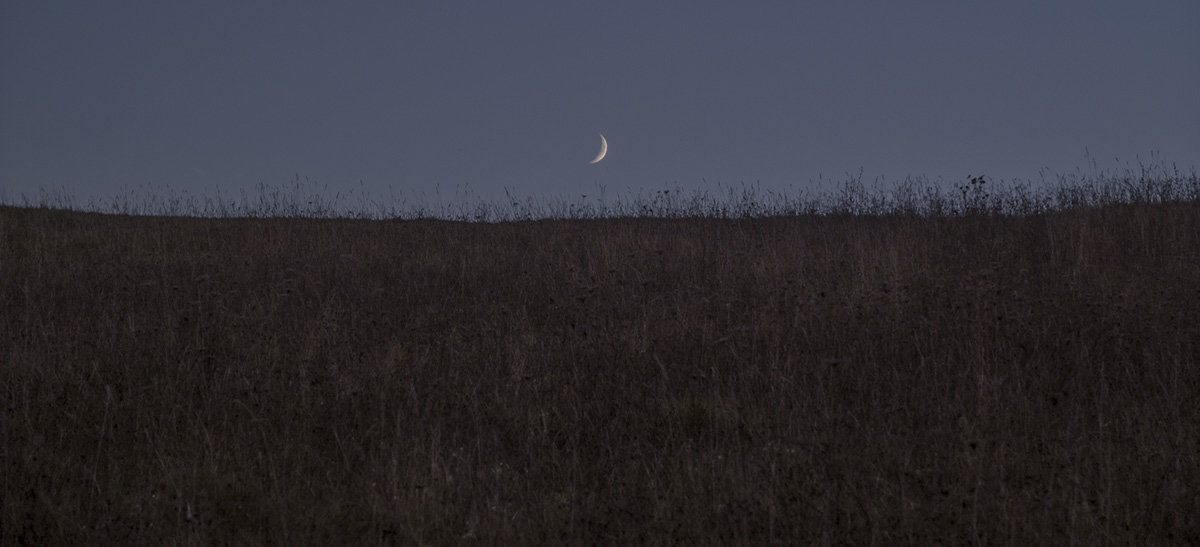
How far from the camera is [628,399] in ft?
15.7

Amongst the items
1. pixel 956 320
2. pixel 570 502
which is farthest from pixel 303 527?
pixel 956 320

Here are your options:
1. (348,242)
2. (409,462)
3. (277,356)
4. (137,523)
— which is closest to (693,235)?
(348,242)

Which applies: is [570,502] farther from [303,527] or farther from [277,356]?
[277,356]

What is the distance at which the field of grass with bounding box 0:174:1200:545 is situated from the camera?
3.38 m

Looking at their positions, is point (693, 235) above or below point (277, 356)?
above

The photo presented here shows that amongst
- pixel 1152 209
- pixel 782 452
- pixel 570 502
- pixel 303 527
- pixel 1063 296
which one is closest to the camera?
pixel 303 527

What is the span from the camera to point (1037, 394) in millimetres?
4570

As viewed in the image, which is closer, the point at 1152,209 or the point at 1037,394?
the point at 1037,394

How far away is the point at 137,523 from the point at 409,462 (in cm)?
115

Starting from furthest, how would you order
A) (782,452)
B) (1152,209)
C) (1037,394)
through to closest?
(1152,209)
(1037,394)
(782,452)

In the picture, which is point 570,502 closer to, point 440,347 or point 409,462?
point 409,462

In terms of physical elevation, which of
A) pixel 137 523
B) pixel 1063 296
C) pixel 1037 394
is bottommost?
pixel 137 523

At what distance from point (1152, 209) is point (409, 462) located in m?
9.39

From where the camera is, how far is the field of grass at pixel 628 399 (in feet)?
11.1
